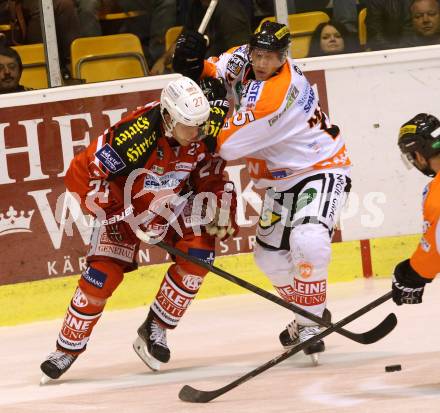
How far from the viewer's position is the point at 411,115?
7211 millimetres

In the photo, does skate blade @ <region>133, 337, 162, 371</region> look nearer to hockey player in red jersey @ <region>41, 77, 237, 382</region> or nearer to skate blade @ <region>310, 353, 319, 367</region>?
hockey player in red jersey @ <region>41, 77, 237, 382</region>

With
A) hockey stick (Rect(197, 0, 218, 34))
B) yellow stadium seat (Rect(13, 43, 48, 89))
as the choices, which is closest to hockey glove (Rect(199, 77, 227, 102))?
hockey stick (Rect(197, 0, 218, 34))

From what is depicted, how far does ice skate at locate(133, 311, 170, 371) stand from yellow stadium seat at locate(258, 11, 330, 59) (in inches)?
86.2

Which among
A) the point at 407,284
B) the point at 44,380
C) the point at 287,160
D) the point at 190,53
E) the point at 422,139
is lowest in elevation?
the point at 44,380

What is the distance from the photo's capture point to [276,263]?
5.67 m

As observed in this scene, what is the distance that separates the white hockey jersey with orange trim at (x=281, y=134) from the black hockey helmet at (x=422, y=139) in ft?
3.16

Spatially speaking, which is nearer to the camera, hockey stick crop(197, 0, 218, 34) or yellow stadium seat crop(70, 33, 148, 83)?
hockey stick crop(197, 0, 218, 34)

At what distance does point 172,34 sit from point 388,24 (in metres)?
1.20

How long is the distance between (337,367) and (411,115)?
232 centimetres

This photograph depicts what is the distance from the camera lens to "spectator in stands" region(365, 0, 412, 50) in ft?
23.9

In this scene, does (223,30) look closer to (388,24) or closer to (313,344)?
(388,24)

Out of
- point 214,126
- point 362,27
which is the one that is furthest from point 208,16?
point 214,126

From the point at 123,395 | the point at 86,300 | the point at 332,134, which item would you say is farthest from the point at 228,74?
the point at 123,395

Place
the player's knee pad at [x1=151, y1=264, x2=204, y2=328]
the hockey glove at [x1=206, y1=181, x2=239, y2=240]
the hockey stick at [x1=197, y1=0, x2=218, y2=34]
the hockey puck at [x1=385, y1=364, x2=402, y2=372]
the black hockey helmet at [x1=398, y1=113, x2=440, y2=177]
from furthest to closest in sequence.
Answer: the hockey stick at [x1=197, y1=0, x2=218, y2=34] < the player's knee pad at [x1=151, y1=264, x2=204, y2=328] < the hockey glove at [x1=206, y1=181, x2=239, y2=240] < the hockey puck at [x1=385, y1=364, x2=402, y2=372] < the black hockey helmet at [x1=398, y1=113, x2=440, y2=177]
